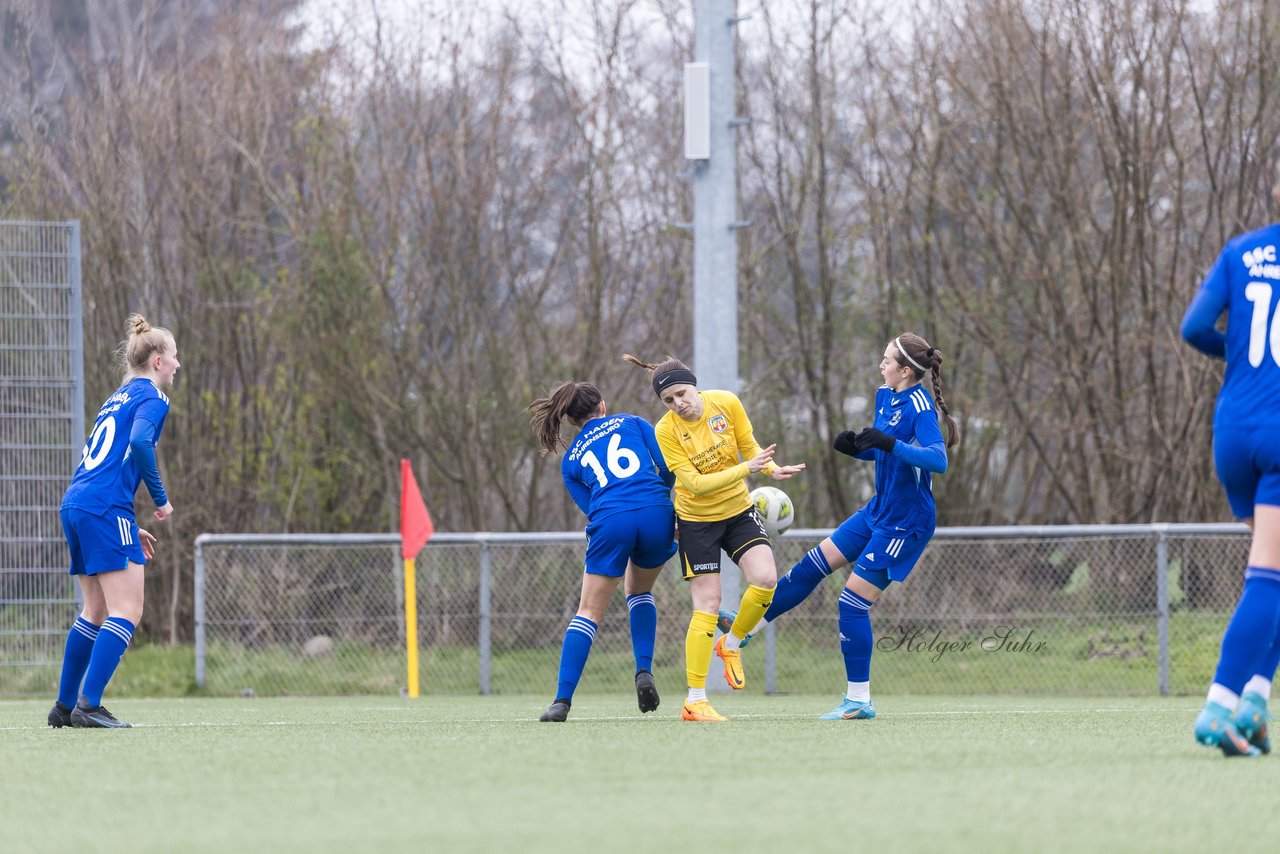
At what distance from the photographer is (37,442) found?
13.0 m

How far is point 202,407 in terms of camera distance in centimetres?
1540

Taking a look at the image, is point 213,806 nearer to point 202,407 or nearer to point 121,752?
point 121,752

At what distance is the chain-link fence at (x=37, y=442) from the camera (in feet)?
41.9

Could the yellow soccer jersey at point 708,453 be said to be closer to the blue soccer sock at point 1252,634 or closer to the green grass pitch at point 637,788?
the green grass pitch at point 637,788

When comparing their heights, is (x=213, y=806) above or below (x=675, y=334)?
below

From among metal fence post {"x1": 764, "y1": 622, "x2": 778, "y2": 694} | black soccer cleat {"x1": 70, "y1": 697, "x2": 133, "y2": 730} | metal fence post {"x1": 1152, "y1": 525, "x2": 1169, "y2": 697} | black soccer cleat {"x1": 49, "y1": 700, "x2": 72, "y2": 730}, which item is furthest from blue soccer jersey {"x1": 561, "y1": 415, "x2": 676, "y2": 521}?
metal fence post {"x1": 1152, "y1": 525, "x2": 1169, "y2": 697}

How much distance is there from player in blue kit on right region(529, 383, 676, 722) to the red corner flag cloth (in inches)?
193

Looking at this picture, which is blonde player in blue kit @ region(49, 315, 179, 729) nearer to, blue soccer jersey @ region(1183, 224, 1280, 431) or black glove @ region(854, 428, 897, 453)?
black glove @ region(854, 428, 897, 453)

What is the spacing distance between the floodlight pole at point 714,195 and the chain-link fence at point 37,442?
15.9 feet

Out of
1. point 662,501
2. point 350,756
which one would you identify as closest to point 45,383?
point 662,501

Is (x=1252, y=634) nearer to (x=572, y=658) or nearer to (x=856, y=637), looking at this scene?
(x=856, y=637)

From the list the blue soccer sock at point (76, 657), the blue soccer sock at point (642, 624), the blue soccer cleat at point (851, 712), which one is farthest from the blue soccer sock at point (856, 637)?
the blue soccer sock at point (76, 657)

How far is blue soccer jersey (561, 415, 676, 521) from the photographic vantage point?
741 centimetres

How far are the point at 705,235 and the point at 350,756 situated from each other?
23.8 ft
